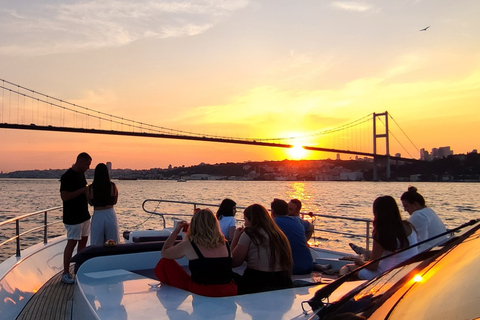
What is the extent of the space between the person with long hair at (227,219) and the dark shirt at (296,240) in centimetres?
74

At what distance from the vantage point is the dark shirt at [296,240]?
304 centimetres

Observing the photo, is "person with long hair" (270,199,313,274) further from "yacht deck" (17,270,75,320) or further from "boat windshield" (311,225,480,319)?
"boat windshield" (311,225,480,319)

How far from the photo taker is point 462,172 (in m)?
56.9

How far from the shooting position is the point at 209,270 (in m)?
2.20

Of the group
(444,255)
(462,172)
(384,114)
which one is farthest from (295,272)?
(462,172)

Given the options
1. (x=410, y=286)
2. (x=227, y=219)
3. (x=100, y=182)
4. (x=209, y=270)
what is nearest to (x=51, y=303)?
(x=100, y=182)

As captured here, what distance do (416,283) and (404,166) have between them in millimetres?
58387

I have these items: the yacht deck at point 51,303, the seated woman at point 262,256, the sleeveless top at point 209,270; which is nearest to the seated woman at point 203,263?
the sleeveless top at point 209,270

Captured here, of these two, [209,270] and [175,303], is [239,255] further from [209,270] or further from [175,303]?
[175,303]

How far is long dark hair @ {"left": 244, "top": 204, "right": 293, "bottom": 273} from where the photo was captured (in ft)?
8.22

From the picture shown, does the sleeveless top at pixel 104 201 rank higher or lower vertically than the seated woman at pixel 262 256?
higher

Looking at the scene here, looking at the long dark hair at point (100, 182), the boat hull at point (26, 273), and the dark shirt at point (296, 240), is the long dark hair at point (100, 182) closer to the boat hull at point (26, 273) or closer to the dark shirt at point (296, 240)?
the boat hull at point (26, 273)

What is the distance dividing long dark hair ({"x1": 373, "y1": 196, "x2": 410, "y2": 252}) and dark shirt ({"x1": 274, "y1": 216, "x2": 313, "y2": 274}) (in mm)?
652

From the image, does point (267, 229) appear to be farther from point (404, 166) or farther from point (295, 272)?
point (404, 166)
